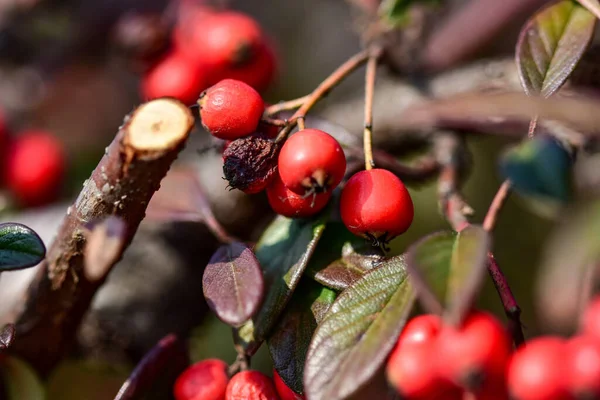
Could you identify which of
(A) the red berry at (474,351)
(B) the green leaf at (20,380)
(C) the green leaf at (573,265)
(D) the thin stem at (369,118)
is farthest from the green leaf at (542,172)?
(B) the green leaf at (20,380)

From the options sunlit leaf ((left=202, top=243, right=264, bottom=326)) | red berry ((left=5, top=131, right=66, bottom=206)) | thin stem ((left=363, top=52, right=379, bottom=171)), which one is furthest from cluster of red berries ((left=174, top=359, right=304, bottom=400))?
red berry ((left=5, top=131, right=66, bottom=206))

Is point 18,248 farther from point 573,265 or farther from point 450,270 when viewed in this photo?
point 573,265

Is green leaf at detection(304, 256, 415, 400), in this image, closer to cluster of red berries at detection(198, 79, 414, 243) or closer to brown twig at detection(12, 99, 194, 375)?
cluster of red berries at detection(198, 79, 414, 243)

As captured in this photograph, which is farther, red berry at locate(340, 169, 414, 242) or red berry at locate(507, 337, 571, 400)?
red berry at locate(340, 169, 414, 242)

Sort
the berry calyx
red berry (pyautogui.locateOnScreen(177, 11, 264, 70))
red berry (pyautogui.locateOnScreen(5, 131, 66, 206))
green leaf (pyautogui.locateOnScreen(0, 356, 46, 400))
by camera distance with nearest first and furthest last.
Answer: the berry calyx → green leaf (pyautogui.locateOnScreen(0, 356, 46, 400)) → red berry (pyautogui.locateOnScreen(177, 11, 264, 70)) → red berry (pyautogui.locateOnScreen(5, 131, 66, 206))

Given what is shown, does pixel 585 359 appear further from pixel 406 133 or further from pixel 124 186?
pixel 406 133

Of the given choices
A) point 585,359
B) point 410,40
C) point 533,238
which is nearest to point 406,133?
point 410,40

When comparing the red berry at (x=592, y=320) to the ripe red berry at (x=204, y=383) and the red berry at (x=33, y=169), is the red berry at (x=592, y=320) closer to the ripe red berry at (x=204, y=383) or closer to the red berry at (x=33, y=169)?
the ripe red berry at (x=204, y=383)
